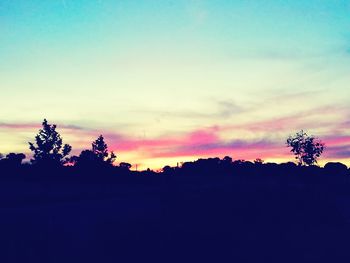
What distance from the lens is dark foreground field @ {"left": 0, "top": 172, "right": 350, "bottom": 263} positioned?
54.7 ft

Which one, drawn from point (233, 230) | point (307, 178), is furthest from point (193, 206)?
point (307, 178)

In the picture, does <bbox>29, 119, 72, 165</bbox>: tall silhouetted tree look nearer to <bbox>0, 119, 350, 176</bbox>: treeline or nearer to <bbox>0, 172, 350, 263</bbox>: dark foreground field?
<bbox>0, 119, 350, 176</bbox>: treeline

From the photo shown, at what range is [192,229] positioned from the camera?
61.0 ft

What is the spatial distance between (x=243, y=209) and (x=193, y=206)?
2.96 meters

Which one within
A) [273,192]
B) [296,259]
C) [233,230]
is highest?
[273,192]

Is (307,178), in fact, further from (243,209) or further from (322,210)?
(243,209)

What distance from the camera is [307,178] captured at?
45.0m

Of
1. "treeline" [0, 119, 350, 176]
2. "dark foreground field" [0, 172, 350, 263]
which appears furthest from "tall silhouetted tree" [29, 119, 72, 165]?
"dark foreground field" [0, 172, 350, 263]

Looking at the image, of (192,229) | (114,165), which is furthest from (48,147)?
(192,229)

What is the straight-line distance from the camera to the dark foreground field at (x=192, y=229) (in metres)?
16.7

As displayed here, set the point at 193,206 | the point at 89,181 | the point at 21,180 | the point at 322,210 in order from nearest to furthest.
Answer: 1. the point at 193,206
2. the point at 322,210
3. the point at 21,180
4. the point at 89,181

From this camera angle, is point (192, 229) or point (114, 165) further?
point (114, 165)

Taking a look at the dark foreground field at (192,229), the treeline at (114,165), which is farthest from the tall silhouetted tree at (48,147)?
the dark foreground field at (192,229)

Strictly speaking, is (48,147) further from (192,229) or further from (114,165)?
(192,229)
